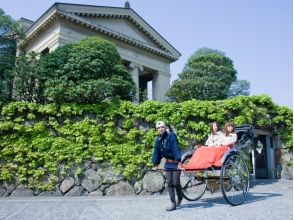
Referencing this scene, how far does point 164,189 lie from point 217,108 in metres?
3.33

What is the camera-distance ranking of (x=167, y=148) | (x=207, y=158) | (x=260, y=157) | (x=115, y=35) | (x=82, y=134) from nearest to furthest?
1. (x=167, y=148)
2. (x=207, y=158)
3. (x=82, y=134)
4. (x=260, y=157)
5. (x=115, y=35)

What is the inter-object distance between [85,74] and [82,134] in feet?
7.08

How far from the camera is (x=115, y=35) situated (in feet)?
83.8

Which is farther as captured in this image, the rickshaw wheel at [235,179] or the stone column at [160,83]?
the stone column at [160,83]

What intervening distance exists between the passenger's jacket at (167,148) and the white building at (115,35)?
1734 cm

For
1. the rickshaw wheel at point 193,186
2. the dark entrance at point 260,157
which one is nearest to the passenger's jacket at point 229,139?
the rickshaw wheel at point 193,186

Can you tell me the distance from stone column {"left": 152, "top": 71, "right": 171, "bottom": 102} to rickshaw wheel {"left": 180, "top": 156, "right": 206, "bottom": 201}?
66.3 feet

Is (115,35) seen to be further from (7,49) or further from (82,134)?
(82,134)

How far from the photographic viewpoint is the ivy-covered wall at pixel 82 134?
378 inches

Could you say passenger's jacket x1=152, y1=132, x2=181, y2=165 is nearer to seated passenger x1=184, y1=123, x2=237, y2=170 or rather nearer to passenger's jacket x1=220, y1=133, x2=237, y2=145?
seated passenger x1=184, y1=123, x2=237, y2=170

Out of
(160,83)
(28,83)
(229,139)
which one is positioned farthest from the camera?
→ (160,83)

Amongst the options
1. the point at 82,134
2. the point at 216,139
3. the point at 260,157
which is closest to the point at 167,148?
the point at 216,139

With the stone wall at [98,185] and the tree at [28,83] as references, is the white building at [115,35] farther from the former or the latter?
the stone wall at [98,185]

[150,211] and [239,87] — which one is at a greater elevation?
[239,87]
